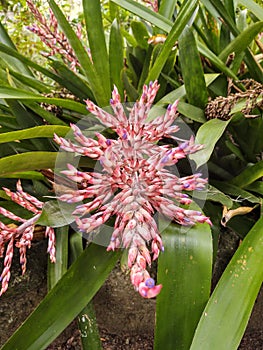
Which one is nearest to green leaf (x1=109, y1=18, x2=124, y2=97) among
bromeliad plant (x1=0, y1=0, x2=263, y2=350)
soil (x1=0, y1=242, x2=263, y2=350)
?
bromeliad plant (x1=0, y1=0, x2=263, y2=350)

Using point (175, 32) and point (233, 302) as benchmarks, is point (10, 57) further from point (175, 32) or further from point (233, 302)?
point (233, 302)

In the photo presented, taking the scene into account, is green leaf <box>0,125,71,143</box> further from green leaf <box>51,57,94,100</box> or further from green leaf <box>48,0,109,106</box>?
green leaf <box>51,57,94,100</box>

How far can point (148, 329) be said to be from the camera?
2.80ft

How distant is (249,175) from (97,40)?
394 millimetres

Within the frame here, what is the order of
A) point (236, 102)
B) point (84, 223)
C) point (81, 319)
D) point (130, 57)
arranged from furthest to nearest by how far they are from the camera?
point (130, 57) < point (236, 102) < point (81, 319) < point (84, 223)

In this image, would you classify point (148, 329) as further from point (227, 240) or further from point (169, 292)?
point (169, 292)

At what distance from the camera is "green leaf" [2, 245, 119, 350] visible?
0.53 metres

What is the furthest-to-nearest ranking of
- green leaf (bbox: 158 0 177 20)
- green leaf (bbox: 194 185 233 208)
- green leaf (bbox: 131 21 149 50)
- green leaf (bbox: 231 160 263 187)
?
green leaf (bbox: 131 21 149 50), green leaf (bbox: 158 0 177 20), green leaf (bbox: 231 160 263 187), green leaf (bbox: 194 185 233 208)

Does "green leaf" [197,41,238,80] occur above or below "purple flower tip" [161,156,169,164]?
below

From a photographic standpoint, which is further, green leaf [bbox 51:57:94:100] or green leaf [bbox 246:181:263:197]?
green leaf [bbox 51:57:94:100]

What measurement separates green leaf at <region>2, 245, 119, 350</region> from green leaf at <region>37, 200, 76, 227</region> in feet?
0.20

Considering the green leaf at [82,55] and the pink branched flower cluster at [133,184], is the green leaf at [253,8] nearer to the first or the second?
the green leaf at [82,55]

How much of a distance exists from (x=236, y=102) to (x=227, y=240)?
0.98 feet

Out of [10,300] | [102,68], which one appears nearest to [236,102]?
[102,68]
